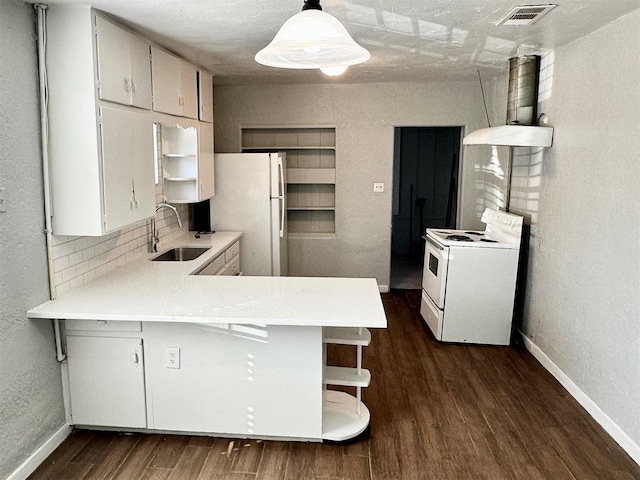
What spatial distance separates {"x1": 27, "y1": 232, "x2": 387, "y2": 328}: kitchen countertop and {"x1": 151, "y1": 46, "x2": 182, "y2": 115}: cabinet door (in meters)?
1.16

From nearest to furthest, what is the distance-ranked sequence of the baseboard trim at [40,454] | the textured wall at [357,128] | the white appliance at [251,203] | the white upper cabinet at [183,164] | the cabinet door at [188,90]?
the baseboard trim at [40,454], the cabinet door at [188,90], the white upper cabinet at [183,164], the white appliance at [251,203], the textured wall at [357,128]

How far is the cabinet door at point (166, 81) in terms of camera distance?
3.29 m

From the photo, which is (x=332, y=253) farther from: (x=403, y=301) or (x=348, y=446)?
(x=348, y=446)

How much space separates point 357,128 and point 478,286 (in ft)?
7.65

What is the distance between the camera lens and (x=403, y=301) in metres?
5.49

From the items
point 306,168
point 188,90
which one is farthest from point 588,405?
point 306,168

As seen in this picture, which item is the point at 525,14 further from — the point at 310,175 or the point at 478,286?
the point at 310,175

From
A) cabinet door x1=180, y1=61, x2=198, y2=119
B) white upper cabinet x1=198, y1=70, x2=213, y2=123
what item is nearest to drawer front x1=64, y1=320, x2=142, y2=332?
cabinet door x1=180, y1=61, x2=198, y2=119

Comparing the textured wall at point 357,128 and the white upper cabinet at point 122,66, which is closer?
the white upper cabinet at point 122,66

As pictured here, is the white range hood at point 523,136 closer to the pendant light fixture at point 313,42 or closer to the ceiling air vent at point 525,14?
the ceiling air vent at point 525,14

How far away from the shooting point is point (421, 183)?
25.5 feet

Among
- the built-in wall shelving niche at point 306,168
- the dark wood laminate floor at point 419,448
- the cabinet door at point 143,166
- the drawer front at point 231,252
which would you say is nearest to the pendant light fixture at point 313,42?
the cabinet door at point 143,166

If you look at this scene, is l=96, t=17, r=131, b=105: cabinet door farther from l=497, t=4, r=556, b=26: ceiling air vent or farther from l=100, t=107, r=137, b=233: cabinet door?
l=497, t=4, r=556, b=26: ceiling air vent

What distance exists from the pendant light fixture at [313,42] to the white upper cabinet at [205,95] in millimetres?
2620
